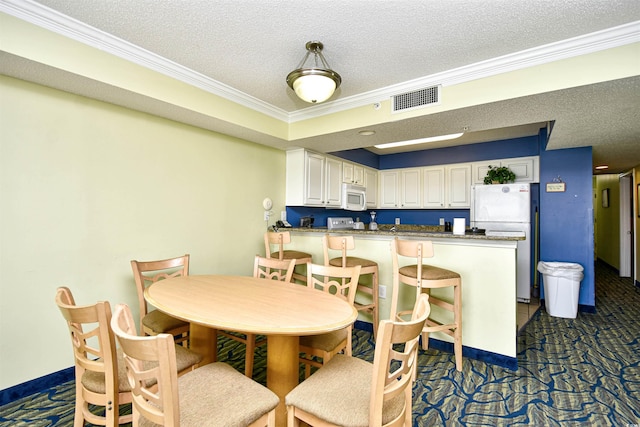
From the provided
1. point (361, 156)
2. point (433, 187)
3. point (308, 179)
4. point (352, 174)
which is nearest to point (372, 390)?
point (308, 179)

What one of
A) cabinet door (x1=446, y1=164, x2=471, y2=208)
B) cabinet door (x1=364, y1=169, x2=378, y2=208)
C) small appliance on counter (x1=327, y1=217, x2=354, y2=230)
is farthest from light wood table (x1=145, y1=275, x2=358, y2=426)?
cabinet door (x1=446, y1=164, x2=471, y2=208)

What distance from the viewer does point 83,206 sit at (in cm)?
237

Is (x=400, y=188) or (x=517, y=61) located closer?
(x=517, y=61)

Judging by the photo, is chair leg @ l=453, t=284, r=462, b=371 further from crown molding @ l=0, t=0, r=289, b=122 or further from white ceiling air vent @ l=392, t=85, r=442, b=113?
crown molding @ l=0, t=0, r=289, b=122

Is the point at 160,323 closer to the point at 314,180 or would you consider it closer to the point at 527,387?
the point at 527,387

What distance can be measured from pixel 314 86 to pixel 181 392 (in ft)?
6.50

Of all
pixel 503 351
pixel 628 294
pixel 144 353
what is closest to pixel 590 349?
pixel 503 351

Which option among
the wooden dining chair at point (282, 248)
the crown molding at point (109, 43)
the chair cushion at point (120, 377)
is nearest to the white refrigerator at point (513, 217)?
the wooden dining chair at point (282, 248)

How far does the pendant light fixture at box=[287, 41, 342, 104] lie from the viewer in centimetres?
210

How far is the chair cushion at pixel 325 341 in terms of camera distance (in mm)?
1728

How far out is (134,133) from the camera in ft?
8.82

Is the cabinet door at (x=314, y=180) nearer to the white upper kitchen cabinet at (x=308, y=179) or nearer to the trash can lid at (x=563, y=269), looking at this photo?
the white upper kitchen cabinet at (x=308, y=179)

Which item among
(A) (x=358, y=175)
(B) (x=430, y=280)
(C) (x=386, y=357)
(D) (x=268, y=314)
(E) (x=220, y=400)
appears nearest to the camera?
(C) (x=386, y=357)

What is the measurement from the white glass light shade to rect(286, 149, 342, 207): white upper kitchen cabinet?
1924mm
